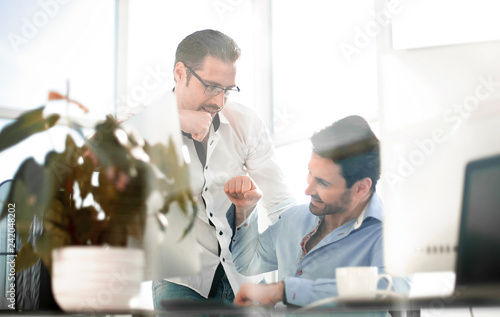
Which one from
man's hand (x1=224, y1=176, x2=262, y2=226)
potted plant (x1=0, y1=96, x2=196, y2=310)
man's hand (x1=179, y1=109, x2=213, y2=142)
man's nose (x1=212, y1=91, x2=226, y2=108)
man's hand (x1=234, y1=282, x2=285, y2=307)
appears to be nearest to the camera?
potted plant (x1=0, y1=96, x2=196, y2=310)

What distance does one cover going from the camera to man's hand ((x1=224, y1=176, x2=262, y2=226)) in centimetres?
153

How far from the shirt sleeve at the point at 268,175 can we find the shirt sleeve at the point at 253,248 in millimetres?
166

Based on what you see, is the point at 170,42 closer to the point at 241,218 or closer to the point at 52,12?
the point at 52,12

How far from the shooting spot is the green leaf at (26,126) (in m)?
0.75

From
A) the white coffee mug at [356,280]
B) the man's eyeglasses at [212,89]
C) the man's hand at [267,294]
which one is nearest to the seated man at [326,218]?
the man's hand at [267,294]

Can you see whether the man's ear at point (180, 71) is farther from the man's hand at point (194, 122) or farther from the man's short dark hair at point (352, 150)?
the man's short dark hair at point (352, 150)

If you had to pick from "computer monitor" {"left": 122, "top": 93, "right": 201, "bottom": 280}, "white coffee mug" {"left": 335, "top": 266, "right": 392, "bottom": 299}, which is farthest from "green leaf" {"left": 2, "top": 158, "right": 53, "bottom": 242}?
"white coffee mug" {"left": 335, "top": 266, "right": 392, "bottom": 299}

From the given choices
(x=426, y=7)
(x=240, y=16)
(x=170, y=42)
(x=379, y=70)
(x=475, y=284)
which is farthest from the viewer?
(x=240, y=16)

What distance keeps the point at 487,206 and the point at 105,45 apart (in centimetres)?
207

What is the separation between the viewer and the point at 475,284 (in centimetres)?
Result: 72

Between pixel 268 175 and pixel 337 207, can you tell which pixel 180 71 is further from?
pixel 337 207

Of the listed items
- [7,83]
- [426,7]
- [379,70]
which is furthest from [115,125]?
[426,7]

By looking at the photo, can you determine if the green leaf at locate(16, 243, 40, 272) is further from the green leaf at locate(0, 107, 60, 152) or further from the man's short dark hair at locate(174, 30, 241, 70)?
the man's short dark hair at locate(174, 30, 241, 70)

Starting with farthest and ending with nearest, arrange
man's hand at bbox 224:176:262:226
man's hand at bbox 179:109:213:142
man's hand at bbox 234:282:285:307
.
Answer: man's hand at bbox 179:109:213:142 → man's hand at bbox 224:176:262:226 → man's hand at bbox 234:282:285:307
